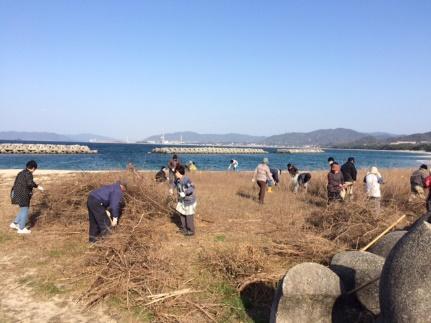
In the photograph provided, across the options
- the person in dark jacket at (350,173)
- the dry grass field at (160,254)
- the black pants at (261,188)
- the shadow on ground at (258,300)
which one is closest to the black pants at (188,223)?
the dry grass field at (160,254)

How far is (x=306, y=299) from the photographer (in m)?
4.74

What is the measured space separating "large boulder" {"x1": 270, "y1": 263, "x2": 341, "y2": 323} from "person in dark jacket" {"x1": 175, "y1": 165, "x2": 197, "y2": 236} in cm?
446

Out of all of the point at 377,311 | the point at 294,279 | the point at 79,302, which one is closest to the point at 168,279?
the point at 79,302

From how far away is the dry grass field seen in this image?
5.67 meters

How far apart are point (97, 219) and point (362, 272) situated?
5.14 metres

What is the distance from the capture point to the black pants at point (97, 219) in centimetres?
788

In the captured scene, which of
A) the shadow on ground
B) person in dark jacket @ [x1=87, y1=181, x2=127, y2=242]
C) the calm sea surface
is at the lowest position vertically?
the calm sea surface

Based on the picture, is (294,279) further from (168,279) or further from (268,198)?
(268,198)

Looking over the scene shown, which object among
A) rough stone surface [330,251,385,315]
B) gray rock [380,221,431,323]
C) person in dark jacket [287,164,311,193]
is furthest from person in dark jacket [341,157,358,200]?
gray rock [380,221,431,323]

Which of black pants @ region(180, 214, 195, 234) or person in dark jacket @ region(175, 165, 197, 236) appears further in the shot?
black pants @ region(180, 214, 195, 234)

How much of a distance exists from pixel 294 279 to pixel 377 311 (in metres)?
1.05

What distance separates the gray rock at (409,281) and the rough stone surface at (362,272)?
3.80 feet

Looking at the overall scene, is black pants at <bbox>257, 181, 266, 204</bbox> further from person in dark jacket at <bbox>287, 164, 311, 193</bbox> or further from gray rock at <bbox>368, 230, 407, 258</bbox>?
gray rock at <bbox>368, 230, 407, 258</bbox>

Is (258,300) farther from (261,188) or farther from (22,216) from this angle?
(261,188)
